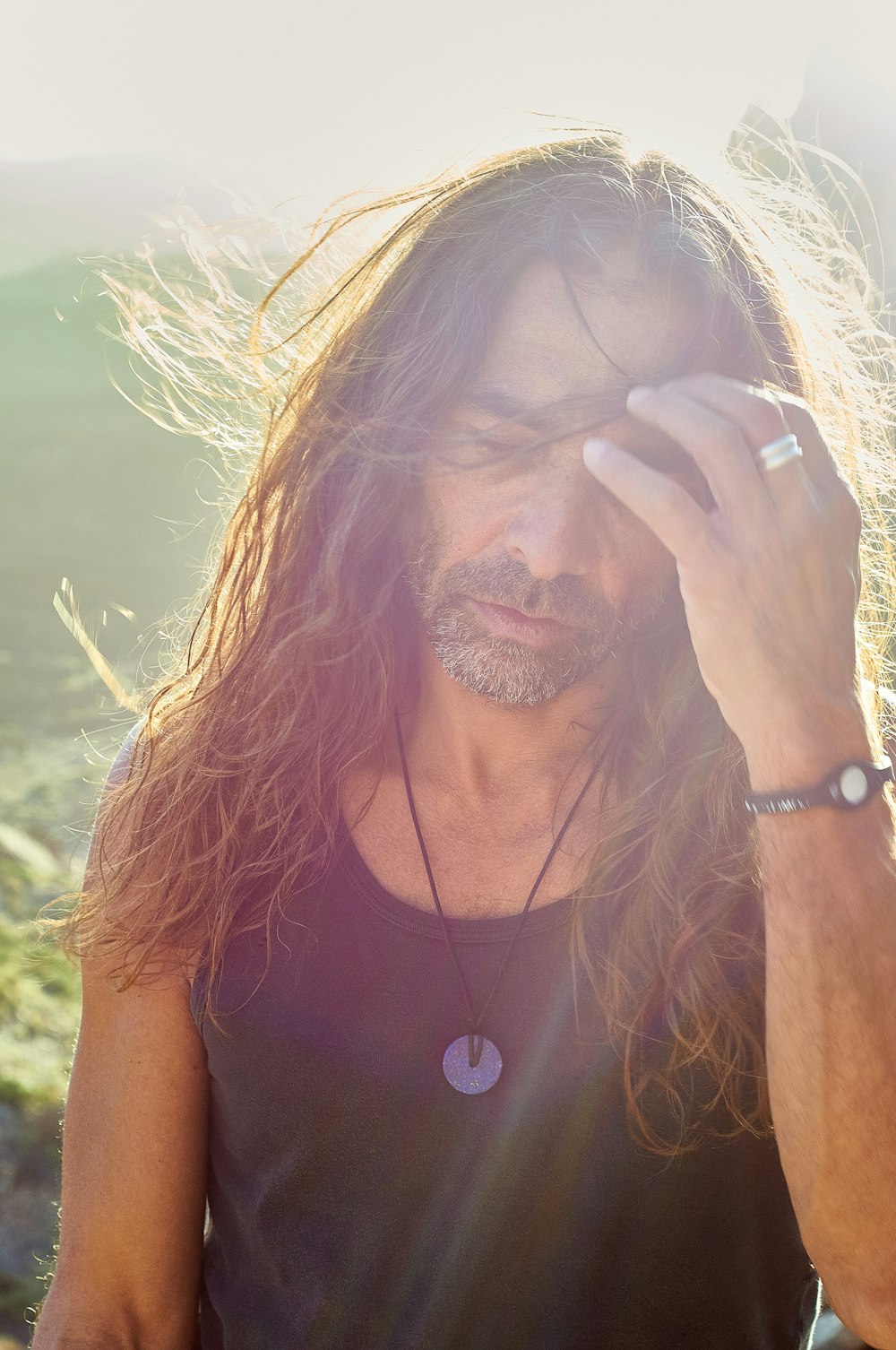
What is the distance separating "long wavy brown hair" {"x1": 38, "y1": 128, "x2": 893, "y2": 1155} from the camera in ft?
6.67

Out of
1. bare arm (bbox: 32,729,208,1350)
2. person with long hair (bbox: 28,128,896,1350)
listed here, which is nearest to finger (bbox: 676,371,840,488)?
person with long hair (bbox: 28,128,896,1350)

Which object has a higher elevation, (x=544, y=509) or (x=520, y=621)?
(x=544, y=509)

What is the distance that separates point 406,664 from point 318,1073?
2.75 feet

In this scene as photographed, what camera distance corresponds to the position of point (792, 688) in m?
1.57

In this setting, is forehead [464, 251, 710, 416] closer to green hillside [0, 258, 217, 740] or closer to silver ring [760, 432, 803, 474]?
silver ring [760, 432, 803, 474]

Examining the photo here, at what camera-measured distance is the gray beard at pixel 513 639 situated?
2010 millimetres

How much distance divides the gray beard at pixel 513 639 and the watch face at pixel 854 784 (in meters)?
0.63

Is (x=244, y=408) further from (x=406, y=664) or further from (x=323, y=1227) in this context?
(x=323, y=1227)

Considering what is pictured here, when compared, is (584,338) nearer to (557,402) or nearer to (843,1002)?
(557,402)

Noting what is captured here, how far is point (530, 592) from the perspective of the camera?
78.8 inches

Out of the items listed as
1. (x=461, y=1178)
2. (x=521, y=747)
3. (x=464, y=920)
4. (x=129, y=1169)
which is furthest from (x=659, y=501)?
(x=129, y=1169)

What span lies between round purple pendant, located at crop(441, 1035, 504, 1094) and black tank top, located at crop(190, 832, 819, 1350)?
0.05ft

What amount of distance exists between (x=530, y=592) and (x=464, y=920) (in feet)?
1.96

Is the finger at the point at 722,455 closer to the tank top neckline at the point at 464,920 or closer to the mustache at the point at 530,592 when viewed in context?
the mustache at the point at 530,592
